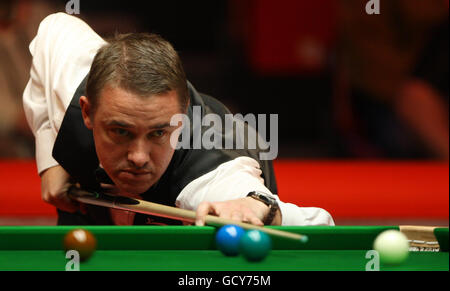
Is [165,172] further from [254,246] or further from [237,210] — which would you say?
[254,246]

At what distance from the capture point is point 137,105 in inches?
104

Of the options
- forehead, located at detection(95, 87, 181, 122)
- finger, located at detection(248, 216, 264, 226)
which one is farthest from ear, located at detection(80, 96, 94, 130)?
finger, located at detection(248, 216, 264, 226)

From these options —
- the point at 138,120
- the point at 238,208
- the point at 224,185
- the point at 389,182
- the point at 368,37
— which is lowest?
the point at 238,208

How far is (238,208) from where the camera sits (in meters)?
2.32

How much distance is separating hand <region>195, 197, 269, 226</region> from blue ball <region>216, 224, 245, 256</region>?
0.23 metres

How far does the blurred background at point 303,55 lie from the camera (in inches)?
272

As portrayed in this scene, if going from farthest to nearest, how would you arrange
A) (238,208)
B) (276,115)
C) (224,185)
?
(276,115) < (224,185) < (238,208)

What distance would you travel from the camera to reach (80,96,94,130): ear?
282cm

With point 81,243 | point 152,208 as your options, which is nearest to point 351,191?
point 152,208

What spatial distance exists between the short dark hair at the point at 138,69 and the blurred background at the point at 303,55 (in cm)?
395
